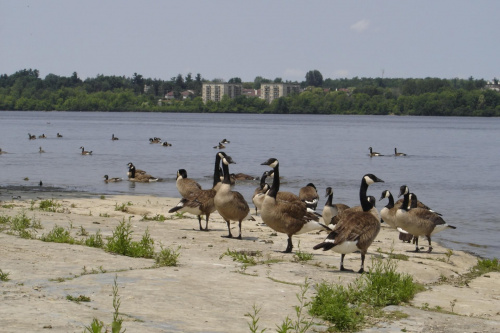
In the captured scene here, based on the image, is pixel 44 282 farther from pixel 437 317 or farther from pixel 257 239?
pixel 257 239

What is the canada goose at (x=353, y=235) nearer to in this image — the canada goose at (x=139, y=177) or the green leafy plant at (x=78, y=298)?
the green leafy plant at (x=78, y=298)

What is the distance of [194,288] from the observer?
8523mm

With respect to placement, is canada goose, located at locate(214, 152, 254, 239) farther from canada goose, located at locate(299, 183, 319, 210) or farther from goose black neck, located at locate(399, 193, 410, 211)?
canada goose, located at locate(299, 183, 319, 210)

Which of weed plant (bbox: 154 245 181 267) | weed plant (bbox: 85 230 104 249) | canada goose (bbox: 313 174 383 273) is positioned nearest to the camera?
weed plant (bbox: 154 245 181 267)

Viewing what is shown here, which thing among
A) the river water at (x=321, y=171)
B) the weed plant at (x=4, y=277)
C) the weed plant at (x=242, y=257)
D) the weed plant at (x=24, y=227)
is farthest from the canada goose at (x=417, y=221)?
the weed plant at (x=4, y=277)

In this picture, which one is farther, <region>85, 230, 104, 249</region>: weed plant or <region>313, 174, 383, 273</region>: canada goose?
<region>85, 230, 104, 249</region>: weed plant

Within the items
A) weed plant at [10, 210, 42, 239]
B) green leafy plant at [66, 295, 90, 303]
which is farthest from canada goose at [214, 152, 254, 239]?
green leafy plant at [66, 295, 90, 303]

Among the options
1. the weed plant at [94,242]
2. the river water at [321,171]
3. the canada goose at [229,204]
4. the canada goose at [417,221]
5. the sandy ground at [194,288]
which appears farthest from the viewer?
the river water at [321,171]

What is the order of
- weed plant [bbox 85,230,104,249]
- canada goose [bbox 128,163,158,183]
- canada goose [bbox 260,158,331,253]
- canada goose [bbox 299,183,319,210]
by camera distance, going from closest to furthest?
weed plant [bbox 85,230,104,249], canada goose [bbox 260,158,331,253], canada goose [bbox 299,183,319,210], canada goose [bbox 128,163,158,183]

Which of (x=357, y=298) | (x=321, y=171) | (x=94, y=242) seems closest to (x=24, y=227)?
(x=94, y=242)

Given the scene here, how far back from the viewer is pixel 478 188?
3431 cm

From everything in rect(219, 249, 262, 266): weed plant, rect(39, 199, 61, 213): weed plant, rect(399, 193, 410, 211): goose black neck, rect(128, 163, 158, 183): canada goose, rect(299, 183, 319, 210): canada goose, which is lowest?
rect(128, 163, 158, 183): canada goose

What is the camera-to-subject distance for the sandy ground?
6.97 meters

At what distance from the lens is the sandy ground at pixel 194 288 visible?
274 inches
